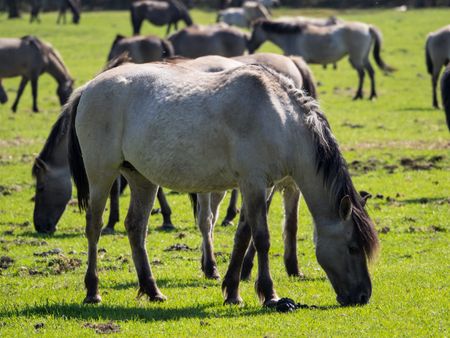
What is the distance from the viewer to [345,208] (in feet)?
24.4

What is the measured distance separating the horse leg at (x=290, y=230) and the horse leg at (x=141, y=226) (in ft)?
4.73

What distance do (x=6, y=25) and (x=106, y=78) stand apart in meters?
38.6

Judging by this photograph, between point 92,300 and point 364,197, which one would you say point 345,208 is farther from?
point 92,300

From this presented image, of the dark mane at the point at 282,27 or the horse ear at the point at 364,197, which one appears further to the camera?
the dark mane at the point at 282,27

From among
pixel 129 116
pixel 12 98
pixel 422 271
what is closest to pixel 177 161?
pixel 129 116

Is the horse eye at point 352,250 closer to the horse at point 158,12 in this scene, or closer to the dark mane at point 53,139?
the dark mane at point 53,139

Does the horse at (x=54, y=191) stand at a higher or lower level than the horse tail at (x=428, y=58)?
higher

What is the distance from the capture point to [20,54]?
26578 millimetres

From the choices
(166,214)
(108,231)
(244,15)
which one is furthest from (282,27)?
(244,15)

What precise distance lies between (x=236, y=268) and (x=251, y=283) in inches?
40.1

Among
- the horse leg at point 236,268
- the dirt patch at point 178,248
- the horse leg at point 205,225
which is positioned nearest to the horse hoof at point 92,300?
the horse leg at point 236,268

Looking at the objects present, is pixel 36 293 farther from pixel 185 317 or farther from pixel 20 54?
pixel 20 54

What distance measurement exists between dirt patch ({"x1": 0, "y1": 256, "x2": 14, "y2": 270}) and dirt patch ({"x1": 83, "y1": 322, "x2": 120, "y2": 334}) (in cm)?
310

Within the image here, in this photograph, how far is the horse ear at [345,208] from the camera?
7375 millimetres
